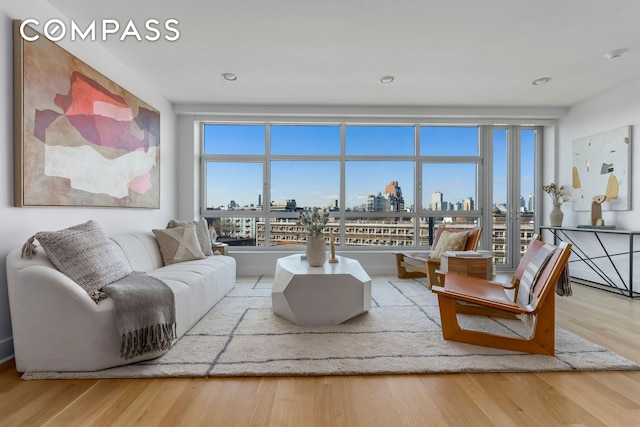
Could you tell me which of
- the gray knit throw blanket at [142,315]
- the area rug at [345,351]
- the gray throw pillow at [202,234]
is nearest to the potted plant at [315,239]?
the area rug at [345,351]

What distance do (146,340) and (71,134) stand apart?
178 centimetres

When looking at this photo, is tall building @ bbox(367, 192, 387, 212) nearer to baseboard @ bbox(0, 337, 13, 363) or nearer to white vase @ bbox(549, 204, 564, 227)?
white vase @ bbox(549, 204, 564, 227)

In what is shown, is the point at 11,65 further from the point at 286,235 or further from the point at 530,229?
the point at 530,229

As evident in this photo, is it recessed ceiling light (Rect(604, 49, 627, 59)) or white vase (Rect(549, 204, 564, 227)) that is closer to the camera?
recessed ceiling light (Rect(604, 49, 627, 59))

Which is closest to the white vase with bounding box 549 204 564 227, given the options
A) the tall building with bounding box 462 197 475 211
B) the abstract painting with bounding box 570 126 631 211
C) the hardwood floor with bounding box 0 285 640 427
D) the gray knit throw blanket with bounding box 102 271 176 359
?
the abstract painting with bounding box 570 126 631 211

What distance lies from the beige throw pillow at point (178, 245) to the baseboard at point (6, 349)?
4.87 ft

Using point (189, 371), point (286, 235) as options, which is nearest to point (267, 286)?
point (286, 235)

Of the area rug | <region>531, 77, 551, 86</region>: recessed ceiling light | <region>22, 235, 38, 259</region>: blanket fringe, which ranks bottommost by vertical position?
the area rug

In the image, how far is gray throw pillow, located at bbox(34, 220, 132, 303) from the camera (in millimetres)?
2045

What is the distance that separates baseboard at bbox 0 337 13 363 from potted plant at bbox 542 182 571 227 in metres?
5.95

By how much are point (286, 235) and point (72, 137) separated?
3174mm

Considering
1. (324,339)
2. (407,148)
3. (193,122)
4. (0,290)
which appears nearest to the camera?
(0,290)

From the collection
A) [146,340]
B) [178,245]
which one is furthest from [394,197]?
[146,340]

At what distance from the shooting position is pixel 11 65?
2186 millimetres
